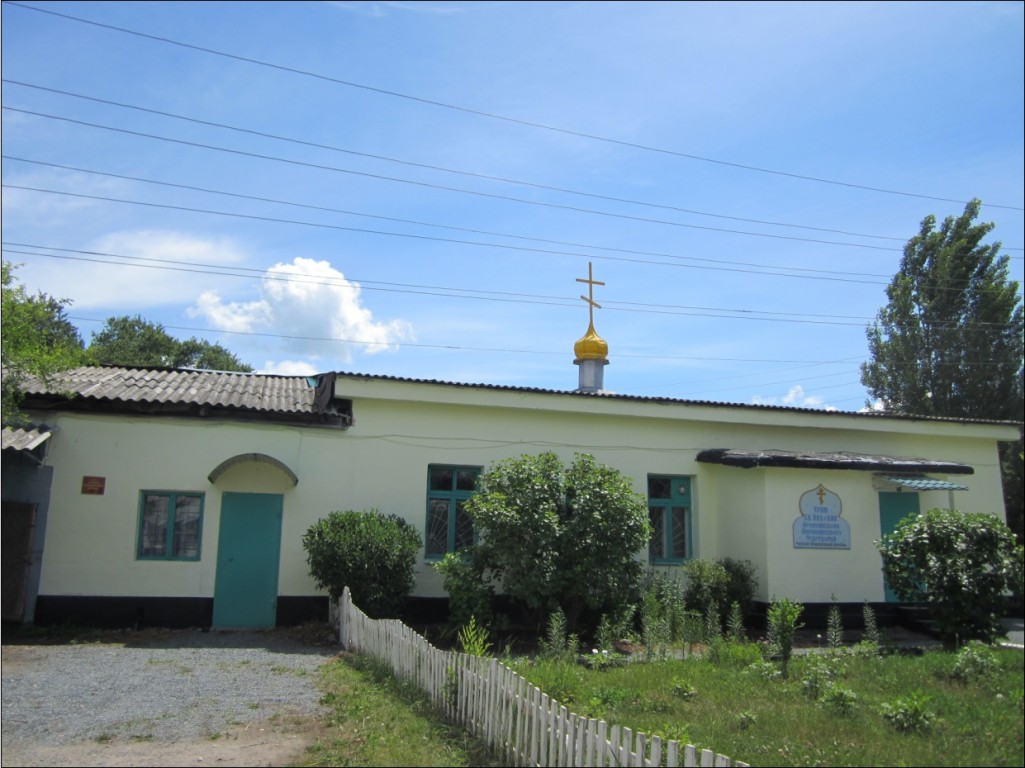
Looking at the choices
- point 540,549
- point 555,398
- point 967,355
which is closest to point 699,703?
point 540,549

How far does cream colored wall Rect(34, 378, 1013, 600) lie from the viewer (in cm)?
1184

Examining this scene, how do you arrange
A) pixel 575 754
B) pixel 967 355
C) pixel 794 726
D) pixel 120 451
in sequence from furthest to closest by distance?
pixel 967 355
pixel 120 451
pixel 794 726
pixel 575 754

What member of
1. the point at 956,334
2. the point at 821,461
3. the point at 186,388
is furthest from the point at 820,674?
the point at 956,334

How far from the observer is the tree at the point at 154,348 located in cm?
3731

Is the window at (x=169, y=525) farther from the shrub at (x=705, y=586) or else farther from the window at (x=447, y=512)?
the shrub at (x=705, y=586)

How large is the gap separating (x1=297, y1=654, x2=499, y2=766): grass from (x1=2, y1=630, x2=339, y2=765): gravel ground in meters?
0.36

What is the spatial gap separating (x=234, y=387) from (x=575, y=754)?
→ 10.7m

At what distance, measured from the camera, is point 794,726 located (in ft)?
19.2

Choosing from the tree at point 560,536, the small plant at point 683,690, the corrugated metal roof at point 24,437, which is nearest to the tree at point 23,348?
the corrugated metal roof at point 24,437

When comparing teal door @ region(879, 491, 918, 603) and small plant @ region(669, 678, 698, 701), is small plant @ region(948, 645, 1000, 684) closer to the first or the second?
small plant @ region(669, 678, 698, 701)

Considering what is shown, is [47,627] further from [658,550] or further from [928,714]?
[928,714]

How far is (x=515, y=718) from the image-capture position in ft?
19.3

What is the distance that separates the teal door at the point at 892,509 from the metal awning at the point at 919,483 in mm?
433

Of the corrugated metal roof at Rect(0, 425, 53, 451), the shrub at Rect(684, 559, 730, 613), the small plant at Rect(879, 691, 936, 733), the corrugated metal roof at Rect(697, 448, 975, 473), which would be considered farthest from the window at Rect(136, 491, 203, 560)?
the small plant at Rect(879, 691, 936, 733)
